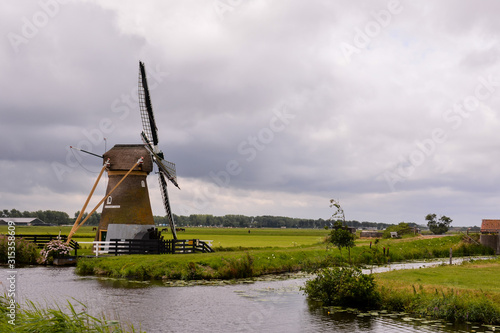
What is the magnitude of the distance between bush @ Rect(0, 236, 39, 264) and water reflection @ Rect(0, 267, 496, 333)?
1173 centimetres

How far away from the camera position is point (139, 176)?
4350cm

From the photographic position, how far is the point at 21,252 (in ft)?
127

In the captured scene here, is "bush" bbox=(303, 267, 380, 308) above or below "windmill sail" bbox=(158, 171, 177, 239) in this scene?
below

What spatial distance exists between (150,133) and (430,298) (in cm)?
3372

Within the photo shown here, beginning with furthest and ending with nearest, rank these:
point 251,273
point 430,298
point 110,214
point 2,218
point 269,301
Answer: point 2,218
point 110,214
point 251,273
point 269,301
point 430,298

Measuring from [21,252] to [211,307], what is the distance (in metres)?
26.1

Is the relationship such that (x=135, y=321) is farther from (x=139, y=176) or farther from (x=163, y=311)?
(x=139, y=176)

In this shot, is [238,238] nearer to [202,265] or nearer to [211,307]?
[202,265]

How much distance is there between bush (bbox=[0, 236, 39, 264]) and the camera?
3866 cm

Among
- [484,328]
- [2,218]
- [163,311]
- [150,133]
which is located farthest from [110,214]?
[2,218]

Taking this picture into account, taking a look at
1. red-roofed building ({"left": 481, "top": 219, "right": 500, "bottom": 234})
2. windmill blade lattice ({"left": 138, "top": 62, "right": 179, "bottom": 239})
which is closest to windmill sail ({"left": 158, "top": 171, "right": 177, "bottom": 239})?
windmill blade lattice ({"left": 138, "top": 62, "right": 179, "bottom": 239})

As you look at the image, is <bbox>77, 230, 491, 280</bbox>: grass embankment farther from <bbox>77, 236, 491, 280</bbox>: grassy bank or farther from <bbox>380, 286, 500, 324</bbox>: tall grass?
<bbox>380, 286, 500, 324</bbox>: tall grass

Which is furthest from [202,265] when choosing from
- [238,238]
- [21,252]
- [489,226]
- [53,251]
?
[489,226]

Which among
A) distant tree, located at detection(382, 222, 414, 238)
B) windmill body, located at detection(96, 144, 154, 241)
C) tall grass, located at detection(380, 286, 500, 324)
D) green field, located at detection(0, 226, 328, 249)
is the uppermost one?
windmill body, located at detection(96, 144, 154, 241)
